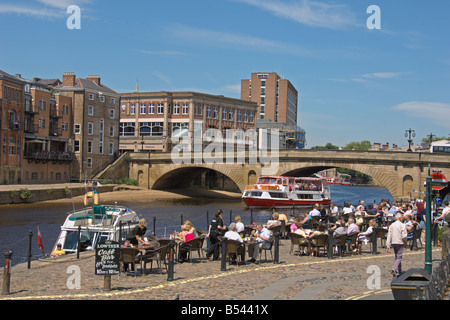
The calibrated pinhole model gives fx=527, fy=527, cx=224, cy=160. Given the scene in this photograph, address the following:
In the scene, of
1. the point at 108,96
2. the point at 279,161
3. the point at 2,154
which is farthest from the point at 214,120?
the point at 2,154

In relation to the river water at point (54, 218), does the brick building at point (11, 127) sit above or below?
above

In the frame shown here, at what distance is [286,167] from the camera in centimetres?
6844

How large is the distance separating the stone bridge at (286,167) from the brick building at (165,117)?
371 inches

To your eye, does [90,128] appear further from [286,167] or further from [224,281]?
[224,281]

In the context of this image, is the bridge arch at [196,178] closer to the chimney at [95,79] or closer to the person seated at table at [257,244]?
the chimney at [95,79]

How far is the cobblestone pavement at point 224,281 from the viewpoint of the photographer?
43.3 ft

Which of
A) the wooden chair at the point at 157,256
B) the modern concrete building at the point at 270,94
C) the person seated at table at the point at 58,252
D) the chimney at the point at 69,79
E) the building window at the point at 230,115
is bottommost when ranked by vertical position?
the person seated at table at the point at 58,252

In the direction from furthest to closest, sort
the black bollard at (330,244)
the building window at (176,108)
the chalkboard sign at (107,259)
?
the building window at (176,108)
the black bollard at (330,244)
the chalkboard sign at (107,259)

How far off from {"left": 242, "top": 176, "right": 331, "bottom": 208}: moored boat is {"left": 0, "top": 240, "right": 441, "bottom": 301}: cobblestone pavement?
41.5 metres

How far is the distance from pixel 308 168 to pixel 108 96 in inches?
1239

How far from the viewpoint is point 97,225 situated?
24.7m

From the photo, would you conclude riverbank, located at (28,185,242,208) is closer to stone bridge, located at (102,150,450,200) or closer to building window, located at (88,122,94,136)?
stone bridge, located at (102,150,450,200)

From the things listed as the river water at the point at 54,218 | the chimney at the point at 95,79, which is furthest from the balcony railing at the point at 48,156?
the chimney at the point at 95,79

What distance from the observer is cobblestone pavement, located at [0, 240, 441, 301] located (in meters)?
13.2
